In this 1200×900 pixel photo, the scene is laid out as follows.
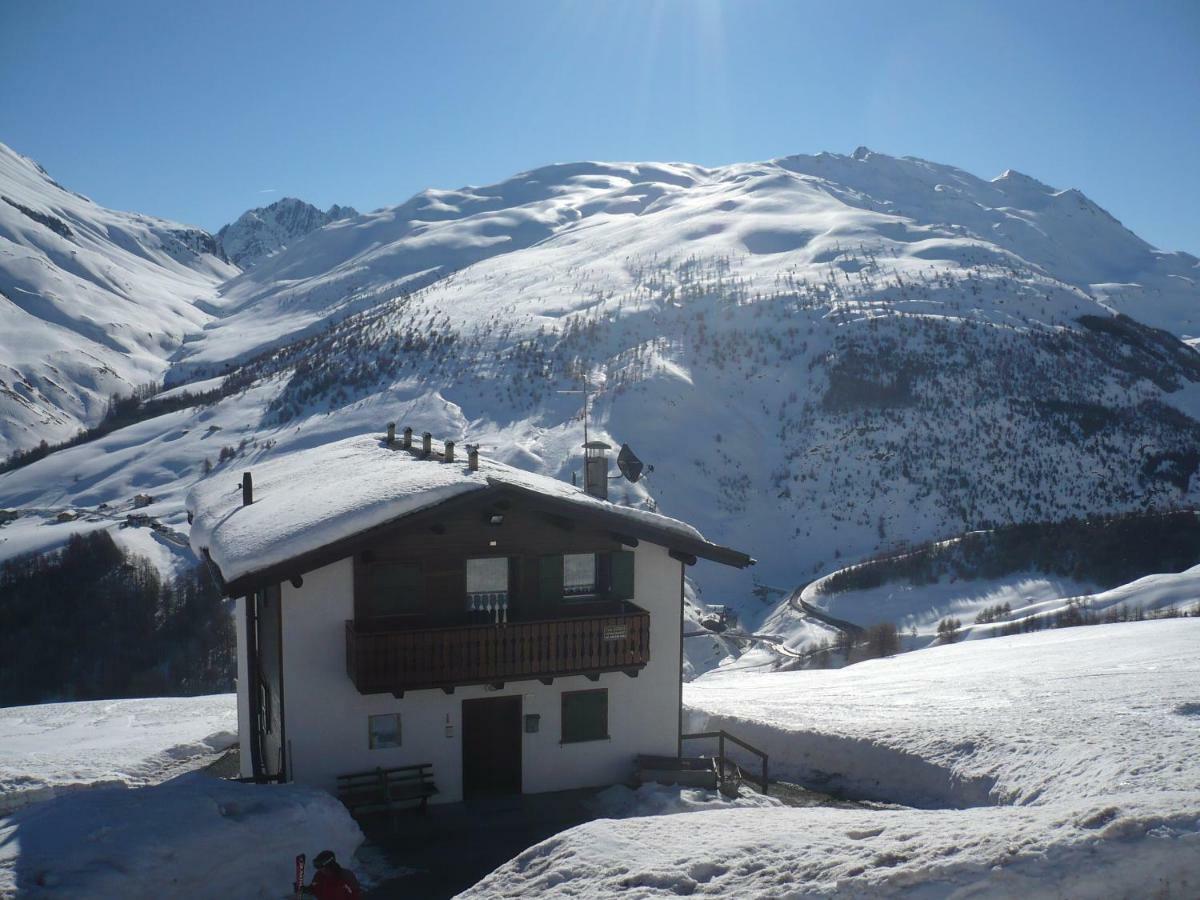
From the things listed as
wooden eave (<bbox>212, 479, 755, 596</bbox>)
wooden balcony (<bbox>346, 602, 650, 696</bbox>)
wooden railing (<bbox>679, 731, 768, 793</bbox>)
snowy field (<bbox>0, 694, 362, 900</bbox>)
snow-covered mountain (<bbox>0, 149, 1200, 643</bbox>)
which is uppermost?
snow-covered mountain (<bbox>0, 149, 1200, 643</bbox>)

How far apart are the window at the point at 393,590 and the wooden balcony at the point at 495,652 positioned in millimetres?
664

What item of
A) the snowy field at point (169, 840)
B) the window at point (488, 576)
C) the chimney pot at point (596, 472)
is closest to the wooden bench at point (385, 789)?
the snowy field at point (169, 840)

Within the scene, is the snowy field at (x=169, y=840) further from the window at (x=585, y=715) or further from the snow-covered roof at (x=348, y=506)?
the window at (x=585, y=715)

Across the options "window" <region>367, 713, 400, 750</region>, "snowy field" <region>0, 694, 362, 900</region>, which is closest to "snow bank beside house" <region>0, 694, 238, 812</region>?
"snowy field" <region>0, 694, 362, 900</region>

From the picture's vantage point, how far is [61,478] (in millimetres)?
106625

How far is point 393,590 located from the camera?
17.0 meters

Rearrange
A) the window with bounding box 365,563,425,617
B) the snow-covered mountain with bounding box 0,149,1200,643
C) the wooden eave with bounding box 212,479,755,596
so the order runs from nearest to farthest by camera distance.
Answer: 1. the wooden eave with bounding box 212,479,755,596
2. the window with bounding box 365,563,425,617
3. the snow-covered mountain with bounding box 0,149,1200,643

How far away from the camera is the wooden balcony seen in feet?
52.2

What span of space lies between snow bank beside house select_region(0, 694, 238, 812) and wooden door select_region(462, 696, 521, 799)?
26.0ft

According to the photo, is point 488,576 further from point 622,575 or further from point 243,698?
point 243,698

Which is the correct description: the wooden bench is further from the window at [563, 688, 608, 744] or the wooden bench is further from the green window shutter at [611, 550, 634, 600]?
the green window shutter at [611, 550, 634, 600]

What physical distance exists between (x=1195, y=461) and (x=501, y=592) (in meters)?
89.2

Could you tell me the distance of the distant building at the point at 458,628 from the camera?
1623cm

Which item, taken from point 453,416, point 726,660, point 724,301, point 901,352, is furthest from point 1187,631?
point 724,301
